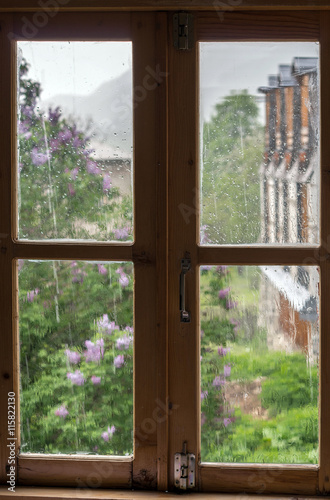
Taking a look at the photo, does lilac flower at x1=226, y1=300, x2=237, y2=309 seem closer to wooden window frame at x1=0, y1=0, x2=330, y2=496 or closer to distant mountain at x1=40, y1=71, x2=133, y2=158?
wooden window frame at x1=0, y1=0, x2=330, y2=496

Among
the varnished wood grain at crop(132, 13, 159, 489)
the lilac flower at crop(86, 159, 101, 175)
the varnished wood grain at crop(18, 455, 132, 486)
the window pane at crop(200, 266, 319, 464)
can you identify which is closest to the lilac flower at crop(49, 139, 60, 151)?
the lilac flower at crop(86, 159, 101, 175)

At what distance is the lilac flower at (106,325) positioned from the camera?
1.66 m

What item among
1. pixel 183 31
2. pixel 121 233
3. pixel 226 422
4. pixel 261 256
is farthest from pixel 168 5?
pixel 226 422

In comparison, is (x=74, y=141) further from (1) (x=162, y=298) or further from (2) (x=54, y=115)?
(1) (x=162, y=298)

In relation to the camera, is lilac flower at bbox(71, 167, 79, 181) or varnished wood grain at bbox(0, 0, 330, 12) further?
lilac flower at bbox(71, 167, 79, 181)

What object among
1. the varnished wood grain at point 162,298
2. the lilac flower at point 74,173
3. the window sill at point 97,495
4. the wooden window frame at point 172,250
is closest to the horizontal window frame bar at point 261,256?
the wooden window frame at point 172,250

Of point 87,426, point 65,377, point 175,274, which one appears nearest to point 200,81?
point 175,274

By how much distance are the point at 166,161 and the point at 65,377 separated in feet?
2.38

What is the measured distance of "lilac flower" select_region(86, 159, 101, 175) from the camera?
1672 mm

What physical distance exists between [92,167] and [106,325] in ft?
1.59

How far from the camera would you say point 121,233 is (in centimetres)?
166

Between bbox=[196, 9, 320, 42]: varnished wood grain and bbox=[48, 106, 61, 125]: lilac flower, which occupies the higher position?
bbox=[196, 9, 320, 42]: varnished wood grain

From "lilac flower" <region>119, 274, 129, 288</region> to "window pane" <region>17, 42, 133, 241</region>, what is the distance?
0.11 m

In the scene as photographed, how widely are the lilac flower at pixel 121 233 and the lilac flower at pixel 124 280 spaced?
12 cm
